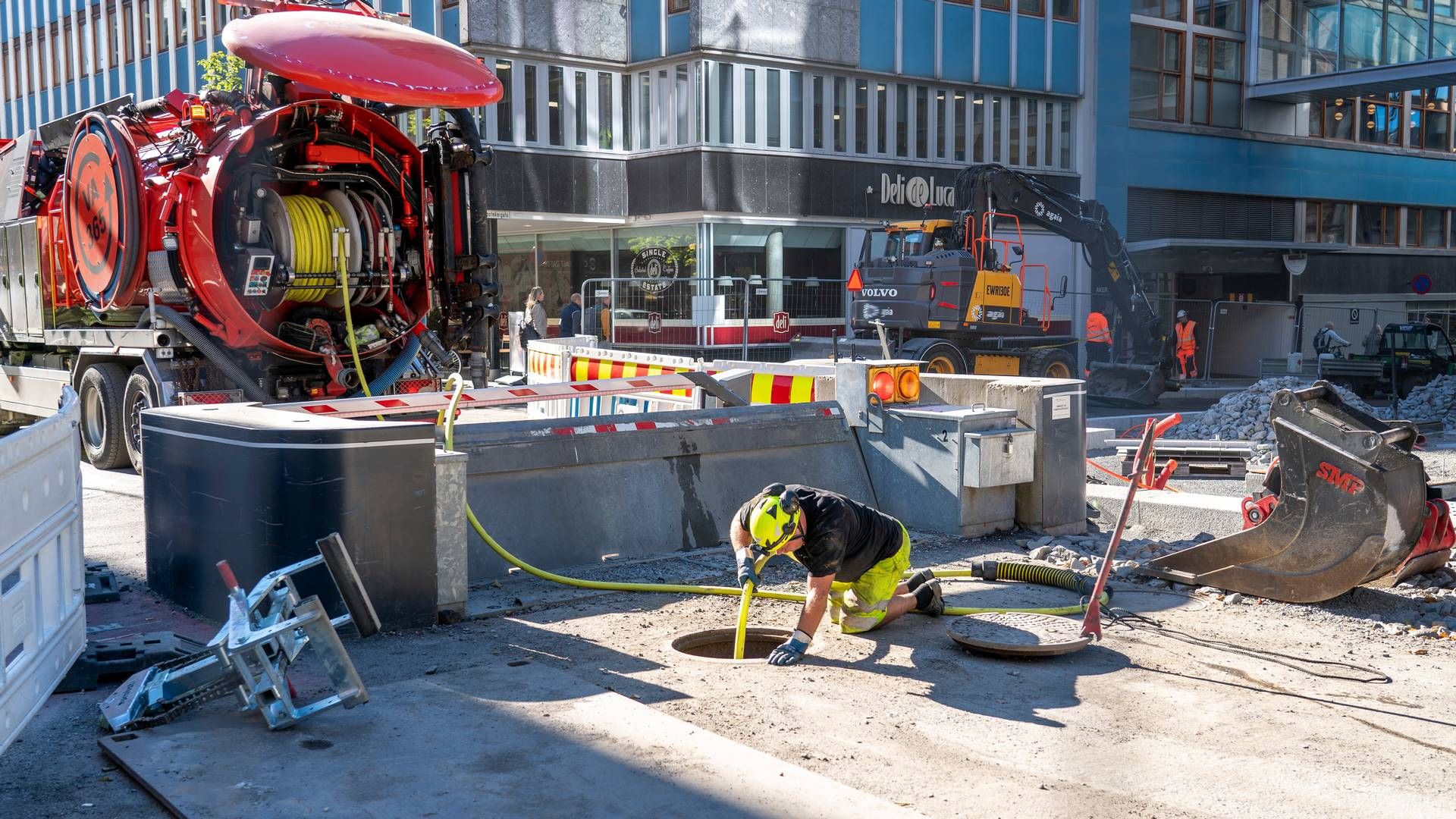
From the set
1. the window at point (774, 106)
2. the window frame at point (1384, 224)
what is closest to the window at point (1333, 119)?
the window frame at point (1384, 224)

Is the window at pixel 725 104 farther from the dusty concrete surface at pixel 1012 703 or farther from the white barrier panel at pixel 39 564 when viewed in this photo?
the white barrier panel at pixel 39 564

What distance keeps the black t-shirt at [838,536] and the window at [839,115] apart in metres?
25.1

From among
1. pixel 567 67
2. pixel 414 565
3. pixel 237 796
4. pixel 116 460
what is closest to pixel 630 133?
pixel 567 67

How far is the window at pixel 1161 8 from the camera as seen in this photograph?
122ft

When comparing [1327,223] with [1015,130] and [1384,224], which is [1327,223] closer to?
[1384,224]

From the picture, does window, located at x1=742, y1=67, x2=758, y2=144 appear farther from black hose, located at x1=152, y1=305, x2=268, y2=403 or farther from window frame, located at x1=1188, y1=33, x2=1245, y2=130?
black hose, located at x1=152, y1=305, x2=268, y2=403

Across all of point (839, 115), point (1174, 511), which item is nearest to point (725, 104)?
point (839, 115)

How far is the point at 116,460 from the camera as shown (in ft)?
41.1

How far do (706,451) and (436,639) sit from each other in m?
2.96

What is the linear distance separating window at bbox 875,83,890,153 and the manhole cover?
25.9 meters

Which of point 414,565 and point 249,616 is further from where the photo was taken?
point 414,565

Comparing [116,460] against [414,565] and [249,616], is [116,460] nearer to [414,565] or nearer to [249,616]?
[414,565]

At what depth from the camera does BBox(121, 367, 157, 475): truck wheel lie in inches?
460

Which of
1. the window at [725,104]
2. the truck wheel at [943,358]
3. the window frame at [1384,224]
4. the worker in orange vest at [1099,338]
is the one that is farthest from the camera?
the window frame at [1384,224]
